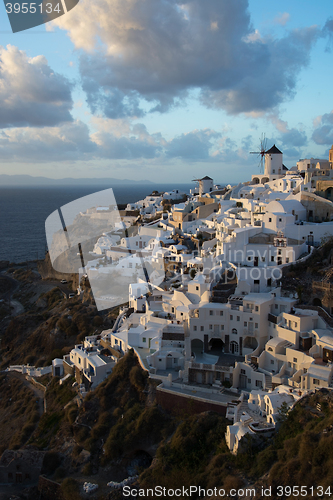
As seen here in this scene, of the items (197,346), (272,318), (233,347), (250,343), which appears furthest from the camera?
(197,346)

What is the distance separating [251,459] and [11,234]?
78.3 meters

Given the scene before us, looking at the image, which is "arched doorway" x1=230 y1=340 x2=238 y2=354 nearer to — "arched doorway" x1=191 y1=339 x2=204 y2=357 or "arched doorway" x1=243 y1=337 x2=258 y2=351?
"arched doorway" x1=243 y1=337 x2=258 y2=351

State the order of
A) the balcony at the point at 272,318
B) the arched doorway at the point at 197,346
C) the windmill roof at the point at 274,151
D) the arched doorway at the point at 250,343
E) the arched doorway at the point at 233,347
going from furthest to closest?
the windmill roof at the point at 274,151
the arched doorway at the point at 197,346
the arched doorway at the point at 233,347
the arched doorway at the point at 250,343
the balcony at the point at 272,318

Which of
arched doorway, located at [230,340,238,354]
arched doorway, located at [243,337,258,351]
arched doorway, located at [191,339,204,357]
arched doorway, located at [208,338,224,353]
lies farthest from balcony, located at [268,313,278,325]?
arched doorway, located at [191,339,204,357]

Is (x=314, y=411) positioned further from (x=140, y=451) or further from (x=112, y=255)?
(x=112, y=255)

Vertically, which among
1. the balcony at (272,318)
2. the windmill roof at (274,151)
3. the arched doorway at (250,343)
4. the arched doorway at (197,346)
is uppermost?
the windmill roof at (274,151)

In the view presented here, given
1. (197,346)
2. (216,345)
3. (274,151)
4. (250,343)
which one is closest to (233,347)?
(250,343)

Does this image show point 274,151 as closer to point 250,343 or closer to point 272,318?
point 272,318

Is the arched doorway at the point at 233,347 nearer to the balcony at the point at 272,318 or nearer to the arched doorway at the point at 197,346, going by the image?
the arched doorway at the point at 197,346

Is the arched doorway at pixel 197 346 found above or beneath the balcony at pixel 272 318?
beneath

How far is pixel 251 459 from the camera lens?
14.1m

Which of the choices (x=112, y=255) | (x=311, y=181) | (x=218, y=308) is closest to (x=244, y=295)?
(x=218, y=308)

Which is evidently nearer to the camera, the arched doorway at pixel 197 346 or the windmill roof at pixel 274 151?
the arched doorway at pixel 197 346

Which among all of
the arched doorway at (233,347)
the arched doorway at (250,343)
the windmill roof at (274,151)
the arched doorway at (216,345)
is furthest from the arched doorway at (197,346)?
the windmill roof at (274,151)
